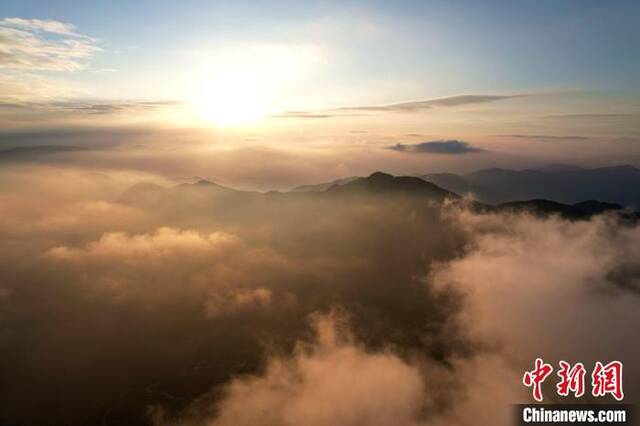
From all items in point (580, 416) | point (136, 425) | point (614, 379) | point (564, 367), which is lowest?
point (136, 425)

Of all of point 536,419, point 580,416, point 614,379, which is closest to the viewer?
point 614,379

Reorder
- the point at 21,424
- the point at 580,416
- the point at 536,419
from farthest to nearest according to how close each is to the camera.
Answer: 1. the point at 21,424
2. the point at 536,419
3. the point at 580,416

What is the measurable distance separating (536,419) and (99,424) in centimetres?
22882

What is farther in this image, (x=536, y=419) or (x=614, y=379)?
(x=536, y=419)

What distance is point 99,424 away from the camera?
19600 cm

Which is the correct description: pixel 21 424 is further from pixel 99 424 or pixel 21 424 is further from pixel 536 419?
pixel 536 419

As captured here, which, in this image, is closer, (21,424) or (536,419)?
(536,419)

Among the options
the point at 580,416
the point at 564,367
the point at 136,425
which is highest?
the point at 564,367

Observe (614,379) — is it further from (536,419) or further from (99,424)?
(99,424)

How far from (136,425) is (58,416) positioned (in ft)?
145

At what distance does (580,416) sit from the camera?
4316 inches

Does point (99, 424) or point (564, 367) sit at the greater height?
point (564, 367)

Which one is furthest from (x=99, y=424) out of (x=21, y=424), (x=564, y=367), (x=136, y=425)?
(x=564, y=367)

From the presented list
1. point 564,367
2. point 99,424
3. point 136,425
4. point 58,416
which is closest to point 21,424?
point 58,416
